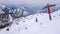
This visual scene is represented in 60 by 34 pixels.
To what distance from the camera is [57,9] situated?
183cm

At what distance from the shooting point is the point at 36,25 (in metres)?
1.69

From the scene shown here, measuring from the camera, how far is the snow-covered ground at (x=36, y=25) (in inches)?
59.5

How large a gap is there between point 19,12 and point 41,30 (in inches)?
16.6

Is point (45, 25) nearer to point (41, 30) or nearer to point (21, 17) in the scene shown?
point (41, 30)

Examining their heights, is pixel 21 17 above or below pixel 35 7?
below

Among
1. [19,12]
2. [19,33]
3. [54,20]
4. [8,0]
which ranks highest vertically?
[8,0]

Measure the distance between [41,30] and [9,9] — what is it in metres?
0.59

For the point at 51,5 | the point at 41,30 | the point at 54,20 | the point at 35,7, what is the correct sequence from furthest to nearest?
the point at 35,7 < the point at 51,5 < the point at 54,20 < the point at 41,30

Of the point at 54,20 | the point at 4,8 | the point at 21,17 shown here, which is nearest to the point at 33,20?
the point at 21,17

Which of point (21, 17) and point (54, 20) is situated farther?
point (21, 17)

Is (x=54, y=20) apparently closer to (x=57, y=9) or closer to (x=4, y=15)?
(x=57, y=9)

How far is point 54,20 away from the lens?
5.49 feet

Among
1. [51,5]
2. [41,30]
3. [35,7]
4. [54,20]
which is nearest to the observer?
[41,30]

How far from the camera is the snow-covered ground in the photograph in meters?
1.51
